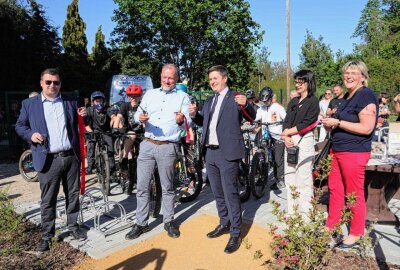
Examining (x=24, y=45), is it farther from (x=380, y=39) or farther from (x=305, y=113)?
(x=380, y=39)

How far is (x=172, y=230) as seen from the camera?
4.36 metres

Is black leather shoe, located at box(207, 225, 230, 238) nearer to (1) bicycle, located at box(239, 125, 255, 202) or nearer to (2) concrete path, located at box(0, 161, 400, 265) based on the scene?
(2) concrete path, located at box(0, 161, 400, 265)

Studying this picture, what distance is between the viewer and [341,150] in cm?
373

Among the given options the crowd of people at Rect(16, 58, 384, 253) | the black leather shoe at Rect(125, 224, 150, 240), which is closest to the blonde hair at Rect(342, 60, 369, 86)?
the crowd of people at Rect(16, 58, 384, 253)

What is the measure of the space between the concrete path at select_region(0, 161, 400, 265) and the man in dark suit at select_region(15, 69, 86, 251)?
55 cm

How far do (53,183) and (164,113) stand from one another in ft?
4.99

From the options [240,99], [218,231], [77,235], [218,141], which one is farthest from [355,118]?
[77,235]

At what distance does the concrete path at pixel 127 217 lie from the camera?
13.0 ft

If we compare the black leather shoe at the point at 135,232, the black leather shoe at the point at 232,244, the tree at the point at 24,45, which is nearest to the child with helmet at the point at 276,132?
the black leather shoe at the point at 232,244

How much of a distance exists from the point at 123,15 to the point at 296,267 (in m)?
28.2

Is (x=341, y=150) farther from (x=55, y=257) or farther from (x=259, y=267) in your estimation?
(x=55, y=257)

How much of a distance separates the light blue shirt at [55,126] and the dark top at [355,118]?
307 cm

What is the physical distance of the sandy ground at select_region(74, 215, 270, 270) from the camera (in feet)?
11.8

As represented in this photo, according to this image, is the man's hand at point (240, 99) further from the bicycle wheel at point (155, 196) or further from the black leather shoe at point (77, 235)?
the black leather shoe at point (77, 235)
